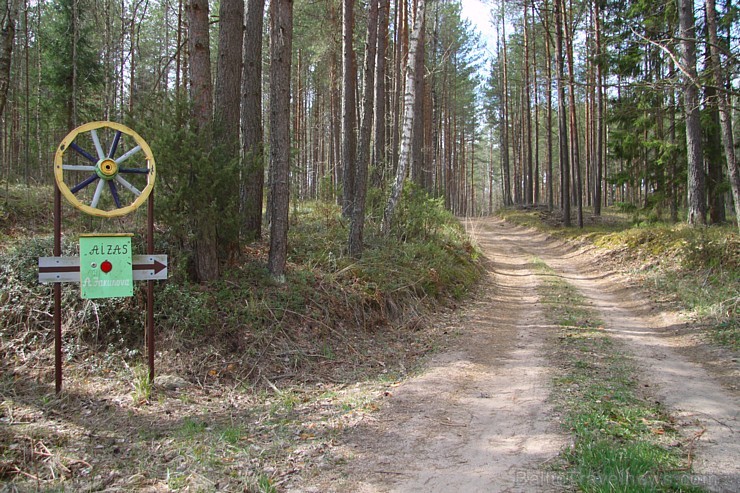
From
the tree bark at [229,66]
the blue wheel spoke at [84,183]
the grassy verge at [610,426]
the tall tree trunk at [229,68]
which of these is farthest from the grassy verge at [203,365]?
the tree bark at [229,66]

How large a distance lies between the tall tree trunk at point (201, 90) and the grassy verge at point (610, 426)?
522cm

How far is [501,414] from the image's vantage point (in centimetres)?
503

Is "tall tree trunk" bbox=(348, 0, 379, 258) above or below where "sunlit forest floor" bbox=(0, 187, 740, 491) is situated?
above

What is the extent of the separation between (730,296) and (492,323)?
14.1 feet

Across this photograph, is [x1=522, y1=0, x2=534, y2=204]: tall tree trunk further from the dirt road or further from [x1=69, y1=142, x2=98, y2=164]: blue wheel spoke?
[x1=69, y1=142, x2=98, y2=164]: blue wheel spoke

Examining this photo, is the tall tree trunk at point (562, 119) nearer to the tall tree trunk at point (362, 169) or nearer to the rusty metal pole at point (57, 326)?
the tall tree trunk at point (362, 169)

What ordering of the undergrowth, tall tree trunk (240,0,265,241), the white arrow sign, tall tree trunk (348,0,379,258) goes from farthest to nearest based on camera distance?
tall tree trunk (348,0,379,258) < tall tree trunk (240,0,265,241) < the undergrowth < the white arrow sign

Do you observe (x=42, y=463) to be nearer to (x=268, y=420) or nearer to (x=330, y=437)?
(x=268, y=420)

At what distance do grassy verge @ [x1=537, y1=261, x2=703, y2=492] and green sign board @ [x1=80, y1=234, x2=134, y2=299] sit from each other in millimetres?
4929

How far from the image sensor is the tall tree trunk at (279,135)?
8.12 m

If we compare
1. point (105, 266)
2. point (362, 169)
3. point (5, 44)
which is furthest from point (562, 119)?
point (105, 266)

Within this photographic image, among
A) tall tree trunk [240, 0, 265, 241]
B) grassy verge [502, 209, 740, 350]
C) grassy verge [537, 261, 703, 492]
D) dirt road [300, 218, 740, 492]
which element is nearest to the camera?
grassy verge [537, 261, 703, 492]

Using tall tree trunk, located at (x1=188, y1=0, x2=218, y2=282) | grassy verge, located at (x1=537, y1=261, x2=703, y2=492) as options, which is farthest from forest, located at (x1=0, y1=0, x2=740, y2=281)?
grassy verge, located at (x1=537, y1=261, x2=703, y2=492)

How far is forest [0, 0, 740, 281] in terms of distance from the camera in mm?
7328
